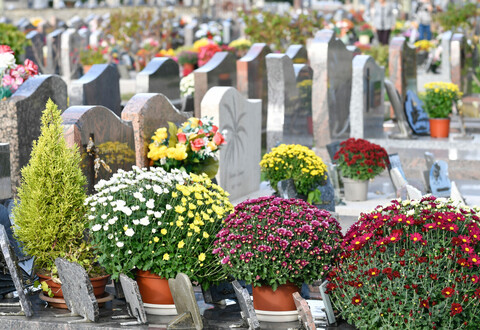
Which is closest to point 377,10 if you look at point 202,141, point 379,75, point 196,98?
point 379,75

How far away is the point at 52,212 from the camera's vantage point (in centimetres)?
609

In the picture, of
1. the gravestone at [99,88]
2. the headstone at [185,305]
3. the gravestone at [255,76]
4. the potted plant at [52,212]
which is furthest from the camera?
the gravestone at [255,76]

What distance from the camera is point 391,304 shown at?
5.16 meters

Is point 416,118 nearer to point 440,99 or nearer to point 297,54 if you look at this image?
point 440,99

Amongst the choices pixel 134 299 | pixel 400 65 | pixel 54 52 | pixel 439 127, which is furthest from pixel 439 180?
pixel 54 52

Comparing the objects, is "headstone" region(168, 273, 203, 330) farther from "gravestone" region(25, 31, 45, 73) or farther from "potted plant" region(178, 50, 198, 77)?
"gravestone" region(25, 31, 45, 73)

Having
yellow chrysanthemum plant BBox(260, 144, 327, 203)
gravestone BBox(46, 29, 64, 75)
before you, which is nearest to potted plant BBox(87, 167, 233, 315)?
yellow chrysanthemum plant BBox(260, 144, 327, 203)

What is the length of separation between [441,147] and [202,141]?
24.3ft

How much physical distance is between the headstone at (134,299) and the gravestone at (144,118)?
2252 millimetres

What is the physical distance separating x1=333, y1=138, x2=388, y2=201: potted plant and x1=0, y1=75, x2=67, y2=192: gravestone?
3.44m

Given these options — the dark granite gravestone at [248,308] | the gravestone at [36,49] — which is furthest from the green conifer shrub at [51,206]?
the gravestone at [36,49]

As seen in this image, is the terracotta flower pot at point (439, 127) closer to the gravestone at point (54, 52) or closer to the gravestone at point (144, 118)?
the gravestone at point (144, 118)

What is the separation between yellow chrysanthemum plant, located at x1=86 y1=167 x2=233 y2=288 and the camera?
228 inches

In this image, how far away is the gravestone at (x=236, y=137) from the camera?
9.45 m
